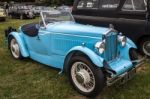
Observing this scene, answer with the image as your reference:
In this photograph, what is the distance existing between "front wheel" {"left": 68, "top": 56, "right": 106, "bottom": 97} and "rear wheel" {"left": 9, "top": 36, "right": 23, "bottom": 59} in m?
2.48

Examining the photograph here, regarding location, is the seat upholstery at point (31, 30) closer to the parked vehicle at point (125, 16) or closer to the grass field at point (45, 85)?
the grass field at point (45, 85)

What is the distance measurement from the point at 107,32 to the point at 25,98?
78.8 inches

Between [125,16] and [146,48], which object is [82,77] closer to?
[146,48]

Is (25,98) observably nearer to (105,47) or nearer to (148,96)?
(105,47)

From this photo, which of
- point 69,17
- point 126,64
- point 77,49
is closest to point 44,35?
point 69,17

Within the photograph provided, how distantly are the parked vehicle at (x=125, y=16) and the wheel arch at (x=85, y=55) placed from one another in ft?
9.53

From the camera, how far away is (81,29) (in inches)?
211

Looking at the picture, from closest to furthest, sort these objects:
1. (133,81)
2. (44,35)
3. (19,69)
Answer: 1. (133,81)
2. (44,35)
3. (19,69)

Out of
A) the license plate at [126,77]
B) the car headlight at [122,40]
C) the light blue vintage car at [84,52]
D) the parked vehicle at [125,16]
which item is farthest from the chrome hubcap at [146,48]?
the license plate at [126,77]

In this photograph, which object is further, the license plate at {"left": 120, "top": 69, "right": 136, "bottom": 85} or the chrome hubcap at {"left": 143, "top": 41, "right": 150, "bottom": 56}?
the chrome hubcap at {"left": 143, "top": 41, "right": 150, "bottom": 56}

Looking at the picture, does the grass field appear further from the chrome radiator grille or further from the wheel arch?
the chrome radiator grille

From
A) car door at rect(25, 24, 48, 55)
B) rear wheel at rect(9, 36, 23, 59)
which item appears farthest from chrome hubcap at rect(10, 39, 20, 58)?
car door at rect(25, 24, 48, 55)

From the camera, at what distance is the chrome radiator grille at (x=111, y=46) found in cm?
499

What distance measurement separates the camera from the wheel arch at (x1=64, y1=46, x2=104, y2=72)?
455 centimetres
